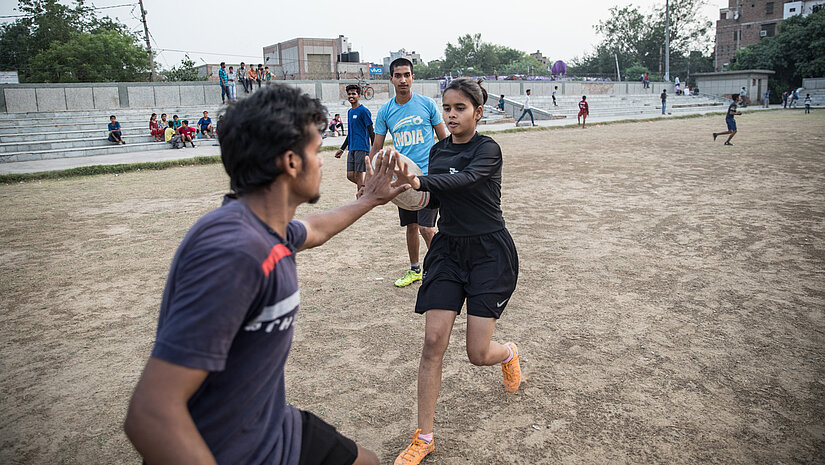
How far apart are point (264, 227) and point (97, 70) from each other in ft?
184

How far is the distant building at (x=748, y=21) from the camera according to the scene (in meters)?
69.2

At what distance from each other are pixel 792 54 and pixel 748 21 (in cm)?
2627

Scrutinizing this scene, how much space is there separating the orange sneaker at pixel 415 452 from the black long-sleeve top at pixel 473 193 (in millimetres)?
1215

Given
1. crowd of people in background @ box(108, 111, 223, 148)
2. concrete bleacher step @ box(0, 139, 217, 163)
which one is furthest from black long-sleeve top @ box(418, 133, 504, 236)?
concrete bleacher step @ box(0, 139, 217, 163)

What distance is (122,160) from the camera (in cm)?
1681

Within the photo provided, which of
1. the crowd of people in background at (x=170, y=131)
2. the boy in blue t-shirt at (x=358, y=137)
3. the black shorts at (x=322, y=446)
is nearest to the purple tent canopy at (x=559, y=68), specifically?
the crowd of people in background at (x=170, y=131)

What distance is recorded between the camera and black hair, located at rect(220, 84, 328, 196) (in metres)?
1.49

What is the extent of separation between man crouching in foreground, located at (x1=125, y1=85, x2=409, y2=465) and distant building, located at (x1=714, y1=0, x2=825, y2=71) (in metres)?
80.8

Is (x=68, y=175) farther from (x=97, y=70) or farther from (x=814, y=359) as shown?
(x=97, y=70)

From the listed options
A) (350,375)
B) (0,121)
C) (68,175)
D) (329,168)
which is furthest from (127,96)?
(350,375)

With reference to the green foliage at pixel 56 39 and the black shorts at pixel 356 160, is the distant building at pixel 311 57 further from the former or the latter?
the black shorts at pixel 356 160

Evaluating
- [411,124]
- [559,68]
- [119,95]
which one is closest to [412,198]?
[411,124]

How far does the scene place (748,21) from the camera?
75.7m

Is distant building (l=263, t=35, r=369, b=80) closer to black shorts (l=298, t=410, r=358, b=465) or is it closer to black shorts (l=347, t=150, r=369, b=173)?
black shorts (l=347, t=150, r=369, b=173)
